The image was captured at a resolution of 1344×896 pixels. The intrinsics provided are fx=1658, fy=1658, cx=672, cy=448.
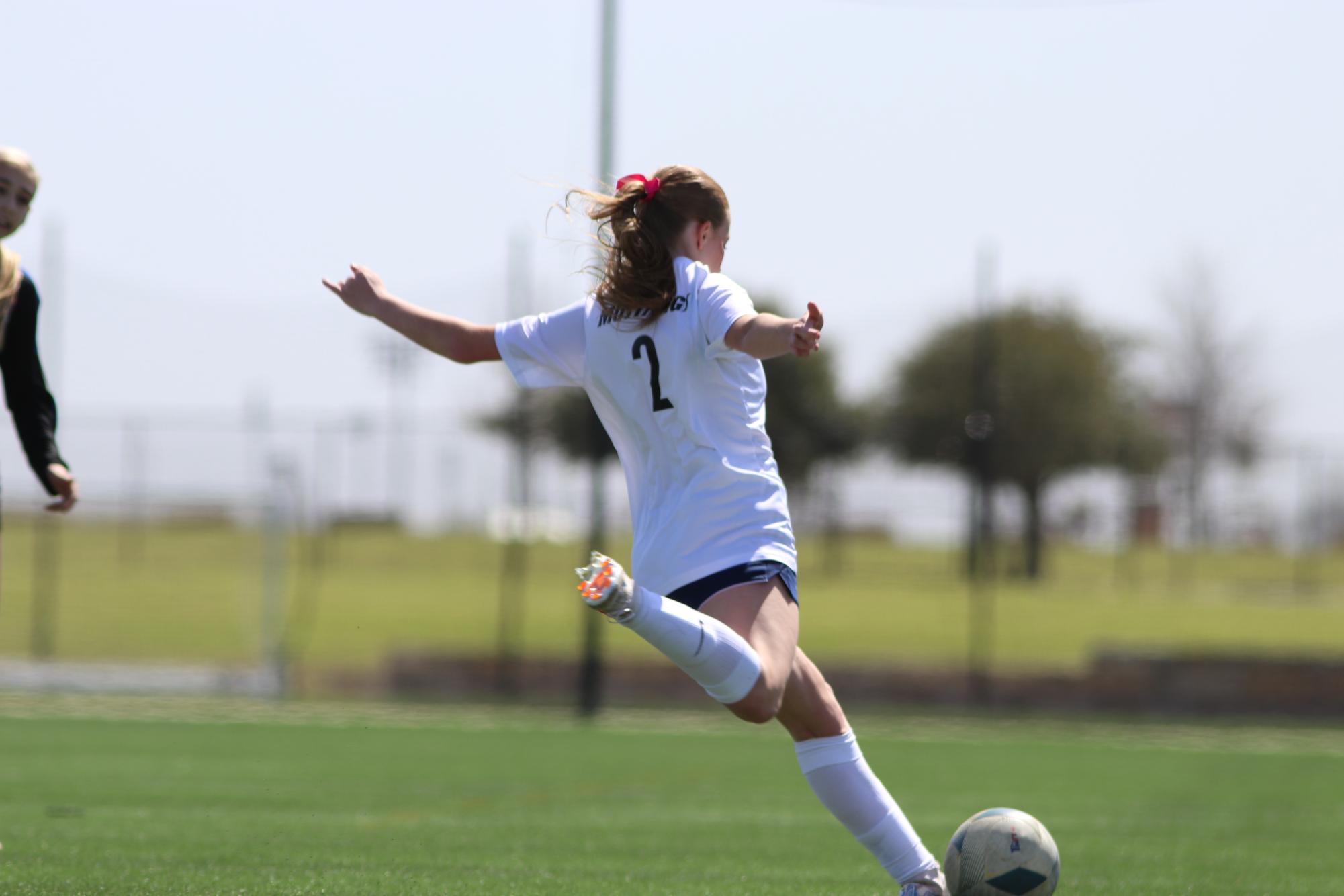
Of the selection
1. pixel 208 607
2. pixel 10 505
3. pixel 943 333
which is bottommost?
pixel 208 607

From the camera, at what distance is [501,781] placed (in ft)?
28.7

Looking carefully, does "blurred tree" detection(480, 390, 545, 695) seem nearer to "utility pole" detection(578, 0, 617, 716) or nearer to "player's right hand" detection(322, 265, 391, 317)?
"utility pole" detection(578, 0, 617, 716)

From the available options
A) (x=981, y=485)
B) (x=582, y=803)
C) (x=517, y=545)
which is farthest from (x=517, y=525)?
(x=582, y=803)

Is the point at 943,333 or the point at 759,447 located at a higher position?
the point at 943,333

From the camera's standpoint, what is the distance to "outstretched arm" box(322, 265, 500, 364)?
430 cm

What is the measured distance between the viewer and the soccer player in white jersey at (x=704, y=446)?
3816 mm

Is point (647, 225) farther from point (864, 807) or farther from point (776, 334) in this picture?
point (864, 807)

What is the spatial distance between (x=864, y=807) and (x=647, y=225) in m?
1.52

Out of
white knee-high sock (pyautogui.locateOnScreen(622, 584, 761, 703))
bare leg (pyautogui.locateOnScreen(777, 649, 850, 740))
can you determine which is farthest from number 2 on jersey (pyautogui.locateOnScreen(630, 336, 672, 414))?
bare leg (pyautogui.locateOnScreen(777, 649, 850, 740))

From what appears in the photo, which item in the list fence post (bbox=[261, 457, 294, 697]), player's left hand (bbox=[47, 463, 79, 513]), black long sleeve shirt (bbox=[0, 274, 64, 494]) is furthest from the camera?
fence post (bbox=[261, 457, 294, 697])

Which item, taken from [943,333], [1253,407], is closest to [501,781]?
[943,333]

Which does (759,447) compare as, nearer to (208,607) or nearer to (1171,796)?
(1171,796)

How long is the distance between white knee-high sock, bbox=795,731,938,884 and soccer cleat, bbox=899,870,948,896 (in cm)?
1

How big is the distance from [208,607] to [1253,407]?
26.1 meters
